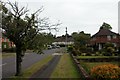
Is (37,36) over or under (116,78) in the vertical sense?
over

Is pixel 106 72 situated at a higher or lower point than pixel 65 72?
higher

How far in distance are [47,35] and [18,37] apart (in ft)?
8.33

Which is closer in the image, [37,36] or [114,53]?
[37,36]

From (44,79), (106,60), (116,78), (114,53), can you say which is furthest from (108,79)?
(114,53)

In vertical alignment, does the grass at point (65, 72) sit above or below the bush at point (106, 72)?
below

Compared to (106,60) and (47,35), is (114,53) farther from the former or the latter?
(47,35)

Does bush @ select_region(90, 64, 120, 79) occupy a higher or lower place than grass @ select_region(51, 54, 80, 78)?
higher

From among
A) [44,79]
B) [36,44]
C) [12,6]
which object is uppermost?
[12,6]

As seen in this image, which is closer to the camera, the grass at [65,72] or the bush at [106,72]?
the bush at [106,72]

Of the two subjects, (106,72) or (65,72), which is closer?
(106,72)

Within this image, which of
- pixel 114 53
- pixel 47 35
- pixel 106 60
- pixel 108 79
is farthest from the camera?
pixel 114 53

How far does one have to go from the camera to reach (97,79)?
16266mm

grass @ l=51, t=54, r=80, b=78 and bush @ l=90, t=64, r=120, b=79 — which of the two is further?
grass @ l=51, t=54, r=80, b=78

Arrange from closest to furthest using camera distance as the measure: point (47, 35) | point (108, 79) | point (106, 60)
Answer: point (108, 79), point (47, 35), point (106, 60)
